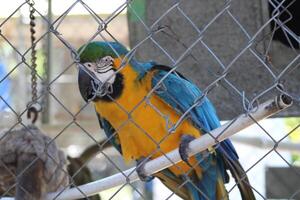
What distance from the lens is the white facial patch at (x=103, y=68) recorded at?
148cm

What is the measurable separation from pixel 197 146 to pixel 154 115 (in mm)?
371

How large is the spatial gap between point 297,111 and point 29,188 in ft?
2.73

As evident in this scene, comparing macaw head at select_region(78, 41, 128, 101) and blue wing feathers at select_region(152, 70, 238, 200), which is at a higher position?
macaw head at select_region(78, 41, 128, 101)

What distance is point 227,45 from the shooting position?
2.04 m

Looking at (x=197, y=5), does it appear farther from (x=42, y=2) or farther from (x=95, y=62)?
(x=42, y=2)

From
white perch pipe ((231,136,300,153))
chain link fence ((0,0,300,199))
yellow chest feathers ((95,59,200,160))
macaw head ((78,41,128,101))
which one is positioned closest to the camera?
chain link fence ((0,0,300,199))

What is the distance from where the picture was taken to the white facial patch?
1.48m

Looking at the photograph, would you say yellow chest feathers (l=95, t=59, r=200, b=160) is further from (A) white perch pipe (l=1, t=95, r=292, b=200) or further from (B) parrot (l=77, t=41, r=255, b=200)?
(A) white perch pipe (l=1, t=95, r=292, b=200)

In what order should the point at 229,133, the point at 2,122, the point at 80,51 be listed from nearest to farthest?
the point at 229,133
the point at 80,51
the point at 2,122

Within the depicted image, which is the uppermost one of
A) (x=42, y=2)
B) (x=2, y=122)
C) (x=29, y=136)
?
(x=42, y=2)

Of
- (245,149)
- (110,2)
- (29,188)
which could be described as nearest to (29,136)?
(29,188)

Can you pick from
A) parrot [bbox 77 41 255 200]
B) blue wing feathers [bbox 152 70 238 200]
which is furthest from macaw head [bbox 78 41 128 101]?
blue wing feathers [bbox 152 70 238 200]

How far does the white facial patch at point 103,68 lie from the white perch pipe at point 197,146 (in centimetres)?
22

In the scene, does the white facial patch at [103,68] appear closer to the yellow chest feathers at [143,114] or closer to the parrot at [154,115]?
the parrot at [154,115]
